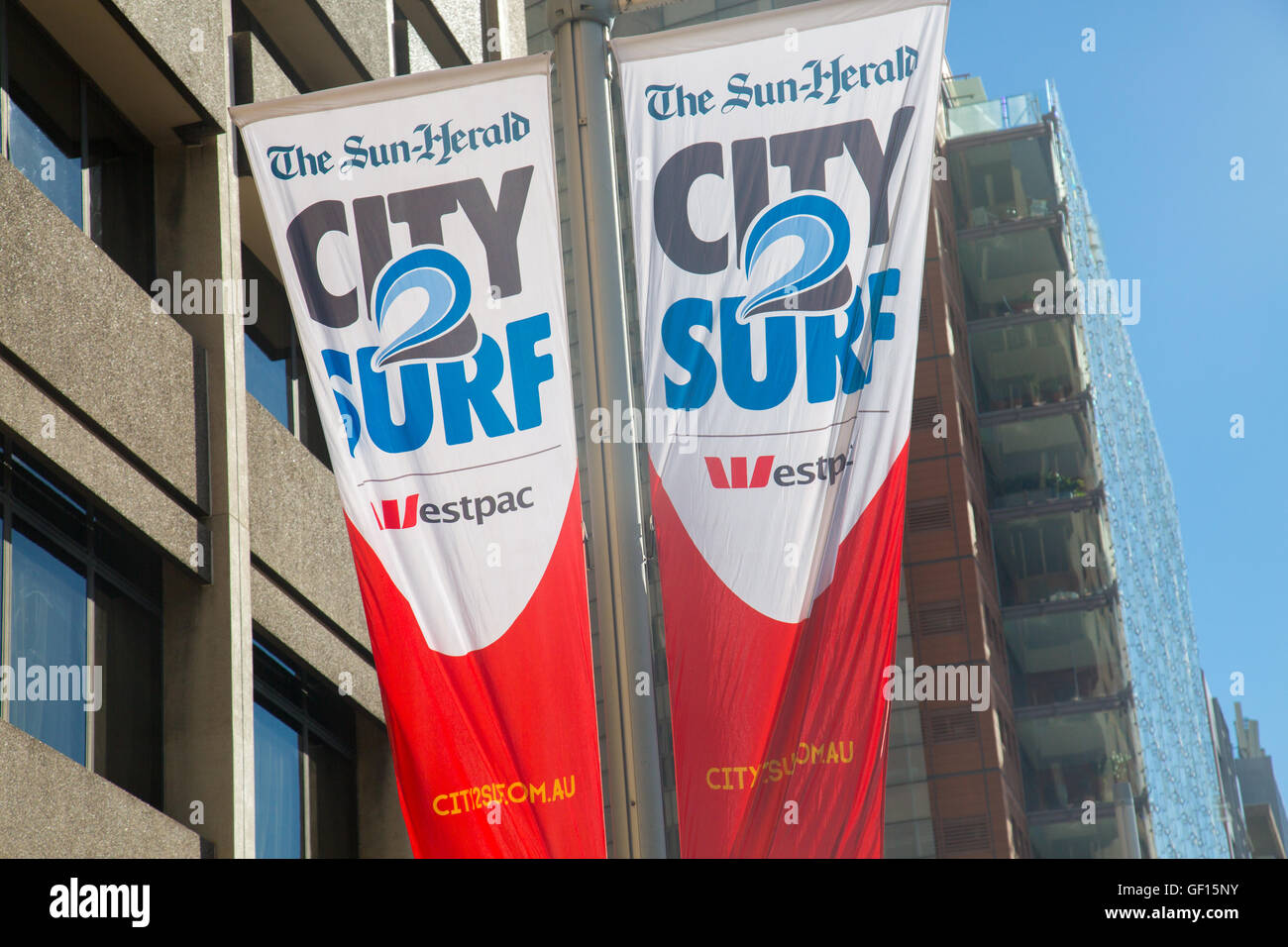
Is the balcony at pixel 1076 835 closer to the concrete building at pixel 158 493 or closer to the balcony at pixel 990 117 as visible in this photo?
the balcony at pixel 990 117

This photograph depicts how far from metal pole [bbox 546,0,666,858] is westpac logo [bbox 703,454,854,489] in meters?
0.39

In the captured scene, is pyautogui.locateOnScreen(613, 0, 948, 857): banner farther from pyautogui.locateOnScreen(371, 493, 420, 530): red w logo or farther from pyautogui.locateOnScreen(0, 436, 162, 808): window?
pyautogui.locateOnScreen(0, 436, 162, 808): window

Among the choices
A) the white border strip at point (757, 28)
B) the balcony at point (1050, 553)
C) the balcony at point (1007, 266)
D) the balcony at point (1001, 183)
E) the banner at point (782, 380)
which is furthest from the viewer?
the balcony at point (1007, 266)

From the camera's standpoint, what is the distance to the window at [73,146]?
11.4 m

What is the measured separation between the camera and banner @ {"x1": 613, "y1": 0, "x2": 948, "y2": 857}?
7.30 m

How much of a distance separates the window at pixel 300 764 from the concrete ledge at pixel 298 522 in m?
0.62

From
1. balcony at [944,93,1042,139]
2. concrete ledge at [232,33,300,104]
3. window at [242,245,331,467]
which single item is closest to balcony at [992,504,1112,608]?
balcony at [944,93,1042,139]

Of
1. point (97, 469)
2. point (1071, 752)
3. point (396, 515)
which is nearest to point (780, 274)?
point (396, 515)

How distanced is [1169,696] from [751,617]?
83645mm

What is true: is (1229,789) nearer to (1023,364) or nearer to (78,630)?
(1023,364)

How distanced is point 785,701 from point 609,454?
1401mm

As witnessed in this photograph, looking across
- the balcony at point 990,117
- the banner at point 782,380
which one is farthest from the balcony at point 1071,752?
the banner at point 782,380
